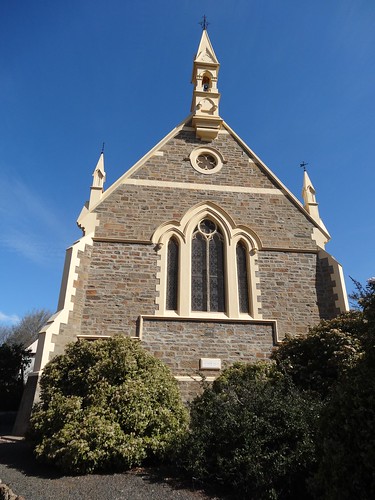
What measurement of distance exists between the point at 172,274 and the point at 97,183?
179 inches

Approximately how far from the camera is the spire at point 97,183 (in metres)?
12.9

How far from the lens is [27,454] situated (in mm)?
7750

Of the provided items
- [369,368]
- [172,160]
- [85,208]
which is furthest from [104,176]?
[369,368]

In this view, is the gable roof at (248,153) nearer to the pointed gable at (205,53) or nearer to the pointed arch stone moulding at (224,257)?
the pointed arch stone moulding at (224,257)

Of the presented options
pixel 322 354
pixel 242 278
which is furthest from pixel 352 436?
pixel 242 278

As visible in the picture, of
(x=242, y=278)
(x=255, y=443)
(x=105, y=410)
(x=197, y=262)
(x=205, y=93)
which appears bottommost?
(x=255, y=443)

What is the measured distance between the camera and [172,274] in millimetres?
12047

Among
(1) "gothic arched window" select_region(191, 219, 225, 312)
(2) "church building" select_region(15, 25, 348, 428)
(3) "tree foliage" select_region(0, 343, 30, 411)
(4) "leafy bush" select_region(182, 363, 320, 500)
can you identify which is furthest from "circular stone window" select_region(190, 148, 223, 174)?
(3) "tree foliage" select_region(0, 343, 30, 411)

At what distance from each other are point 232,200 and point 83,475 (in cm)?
974

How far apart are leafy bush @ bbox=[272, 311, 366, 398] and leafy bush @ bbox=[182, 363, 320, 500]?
1973 millimetres

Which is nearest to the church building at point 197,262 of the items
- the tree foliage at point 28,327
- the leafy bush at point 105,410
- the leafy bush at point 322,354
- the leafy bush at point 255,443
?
the leafy bush at point 322,354

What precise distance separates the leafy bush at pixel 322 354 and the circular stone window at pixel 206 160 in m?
7.08

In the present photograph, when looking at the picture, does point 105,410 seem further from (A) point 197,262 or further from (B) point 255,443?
(A) point 197,262

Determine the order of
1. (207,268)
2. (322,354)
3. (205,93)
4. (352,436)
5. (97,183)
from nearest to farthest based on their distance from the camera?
(352,436)
(322,354)
(207,268)
(97,183)
(205,93)
